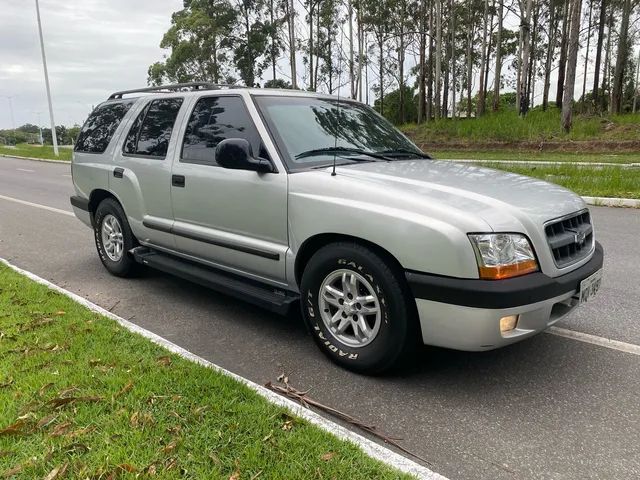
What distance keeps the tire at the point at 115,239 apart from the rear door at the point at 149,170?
16 cm

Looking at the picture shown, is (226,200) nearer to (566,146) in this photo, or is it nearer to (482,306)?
(482,306)

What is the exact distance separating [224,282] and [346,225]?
1367mm

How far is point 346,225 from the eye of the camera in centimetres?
321

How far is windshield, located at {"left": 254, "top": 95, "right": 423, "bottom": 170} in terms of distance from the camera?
3.80 metres

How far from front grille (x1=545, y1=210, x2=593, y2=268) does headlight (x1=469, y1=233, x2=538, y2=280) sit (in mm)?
211

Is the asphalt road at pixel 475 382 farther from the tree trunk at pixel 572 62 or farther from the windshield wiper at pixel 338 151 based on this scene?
the tree trunk at pixel 572 62

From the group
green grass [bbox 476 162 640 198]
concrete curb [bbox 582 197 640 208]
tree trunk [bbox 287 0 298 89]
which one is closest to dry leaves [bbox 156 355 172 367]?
concrete curb [bbox 582 197 640 208]

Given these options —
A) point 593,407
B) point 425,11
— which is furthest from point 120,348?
point 425,11

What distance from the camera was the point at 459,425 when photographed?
2.82 m

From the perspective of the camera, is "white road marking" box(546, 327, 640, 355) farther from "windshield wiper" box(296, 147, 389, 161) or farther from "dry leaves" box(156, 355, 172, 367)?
"dry leaves" box(156, 355, 172, 367)

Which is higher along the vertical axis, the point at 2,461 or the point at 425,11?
the point at 425,11

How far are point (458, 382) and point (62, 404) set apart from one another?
2.27 metres

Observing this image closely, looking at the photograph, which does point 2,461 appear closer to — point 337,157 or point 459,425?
point 459,425

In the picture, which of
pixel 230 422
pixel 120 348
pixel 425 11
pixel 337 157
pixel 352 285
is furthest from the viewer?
pixel 425 11
